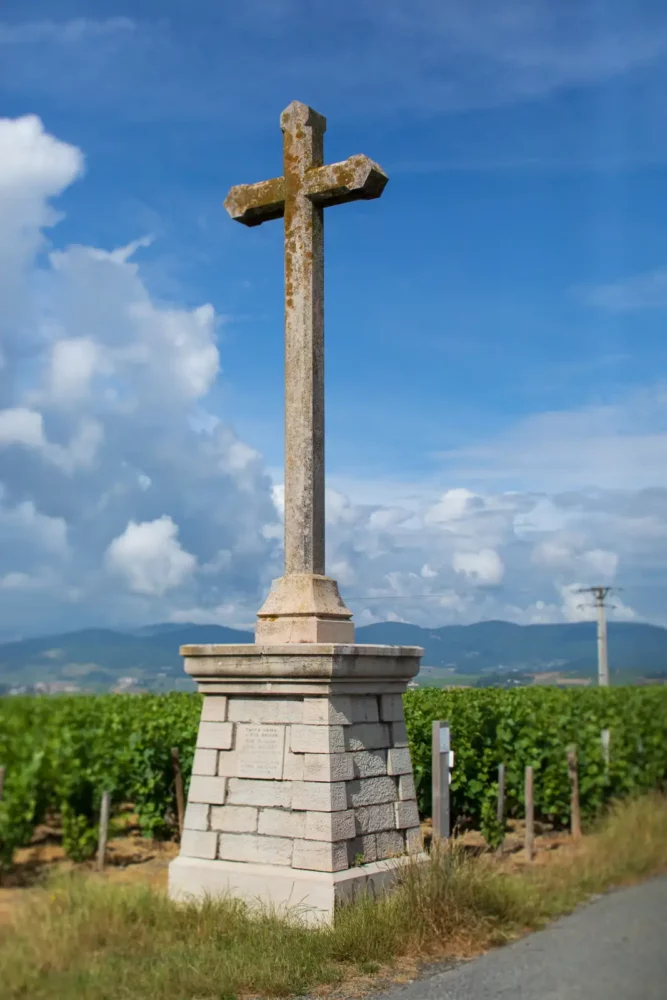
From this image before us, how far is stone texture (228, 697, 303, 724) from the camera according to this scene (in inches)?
266

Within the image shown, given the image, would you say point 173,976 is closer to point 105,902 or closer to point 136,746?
point 105,902

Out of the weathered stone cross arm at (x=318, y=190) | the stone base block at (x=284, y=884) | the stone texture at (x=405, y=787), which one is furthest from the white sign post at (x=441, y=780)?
the weathered stone cross arm at (x=318, y=190)

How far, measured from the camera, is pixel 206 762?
714cm

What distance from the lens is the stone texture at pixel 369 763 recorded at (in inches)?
268

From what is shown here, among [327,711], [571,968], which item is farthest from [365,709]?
[571,968]

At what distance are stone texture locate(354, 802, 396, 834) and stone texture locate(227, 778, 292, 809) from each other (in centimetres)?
49

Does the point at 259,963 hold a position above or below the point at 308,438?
below

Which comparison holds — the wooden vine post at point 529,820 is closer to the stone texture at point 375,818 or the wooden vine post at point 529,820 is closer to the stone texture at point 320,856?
the stone texture at point 375,818

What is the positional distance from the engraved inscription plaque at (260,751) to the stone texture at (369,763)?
0.50 metres

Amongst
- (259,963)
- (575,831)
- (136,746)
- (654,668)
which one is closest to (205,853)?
(259,963)

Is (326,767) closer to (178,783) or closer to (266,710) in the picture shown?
(266,710)

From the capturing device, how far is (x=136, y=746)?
12477mm

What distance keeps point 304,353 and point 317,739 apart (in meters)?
2.80

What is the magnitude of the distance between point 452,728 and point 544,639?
69214 mm
